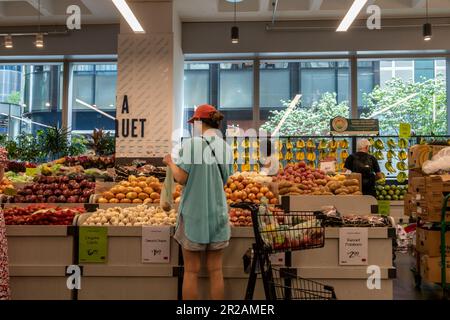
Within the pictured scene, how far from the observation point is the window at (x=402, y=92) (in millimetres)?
8945

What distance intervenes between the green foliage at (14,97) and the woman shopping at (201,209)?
791cm

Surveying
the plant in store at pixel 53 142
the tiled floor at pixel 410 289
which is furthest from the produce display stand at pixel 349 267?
the plant in store at pixel 53 142

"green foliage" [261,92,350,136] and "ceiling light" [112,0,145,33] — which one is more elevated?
"ceiling light" [112,0,145,33]

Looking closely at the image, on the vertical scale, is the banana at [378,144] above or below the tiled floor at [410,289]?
above

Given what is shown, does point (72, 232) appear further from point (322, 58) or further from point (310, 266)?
point (322, 58)

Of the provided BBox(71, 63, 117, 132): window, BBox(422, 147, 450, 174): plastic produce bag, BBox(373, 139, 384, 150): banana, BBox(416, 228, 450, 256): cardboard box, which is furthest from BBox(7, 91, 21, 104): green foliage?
BBox(416, 228, 450, 256): cardboard box

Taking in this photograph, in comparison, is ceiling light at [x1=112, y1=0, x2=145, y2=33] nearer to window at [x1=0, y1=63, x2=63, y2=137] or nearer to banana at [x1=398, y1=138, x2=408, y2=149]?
window at [x1=0, y1=63, x2=63, y2=137]

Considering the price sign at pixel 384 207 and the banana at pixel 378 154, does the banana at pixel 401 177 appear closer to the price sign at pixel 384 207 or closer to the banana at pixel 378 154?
the banana at pixel 378 154

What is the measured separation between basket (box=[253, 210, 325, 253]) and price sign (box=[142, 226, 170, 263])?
905 millimetres

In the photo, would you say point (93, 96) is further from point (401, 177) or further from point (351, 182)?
point (351, 182)

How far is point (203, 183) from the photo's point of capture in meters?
3.00

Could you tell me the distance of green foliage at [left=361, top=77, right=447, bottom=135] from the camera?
29.3 ft

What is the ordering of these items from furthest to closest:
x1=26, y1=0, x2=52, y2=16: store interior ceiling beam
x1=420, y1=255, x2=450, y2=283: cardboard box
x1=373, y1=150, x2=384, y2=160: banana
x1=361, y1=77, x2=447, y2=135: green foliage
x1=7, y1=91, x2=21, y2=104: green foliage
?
x1=7, y1=91, x2=21, y2=104: green foliage, x1=361, y1=77, x2=447, y2=135: green foliage, x1=26, y1=0, x2=52, y2=16: store interior ceiling beam, x1=373, y1=150, x2=384, y2=160: banana, x1=420, y1=255, x2=450, y2=283: cardboard box
